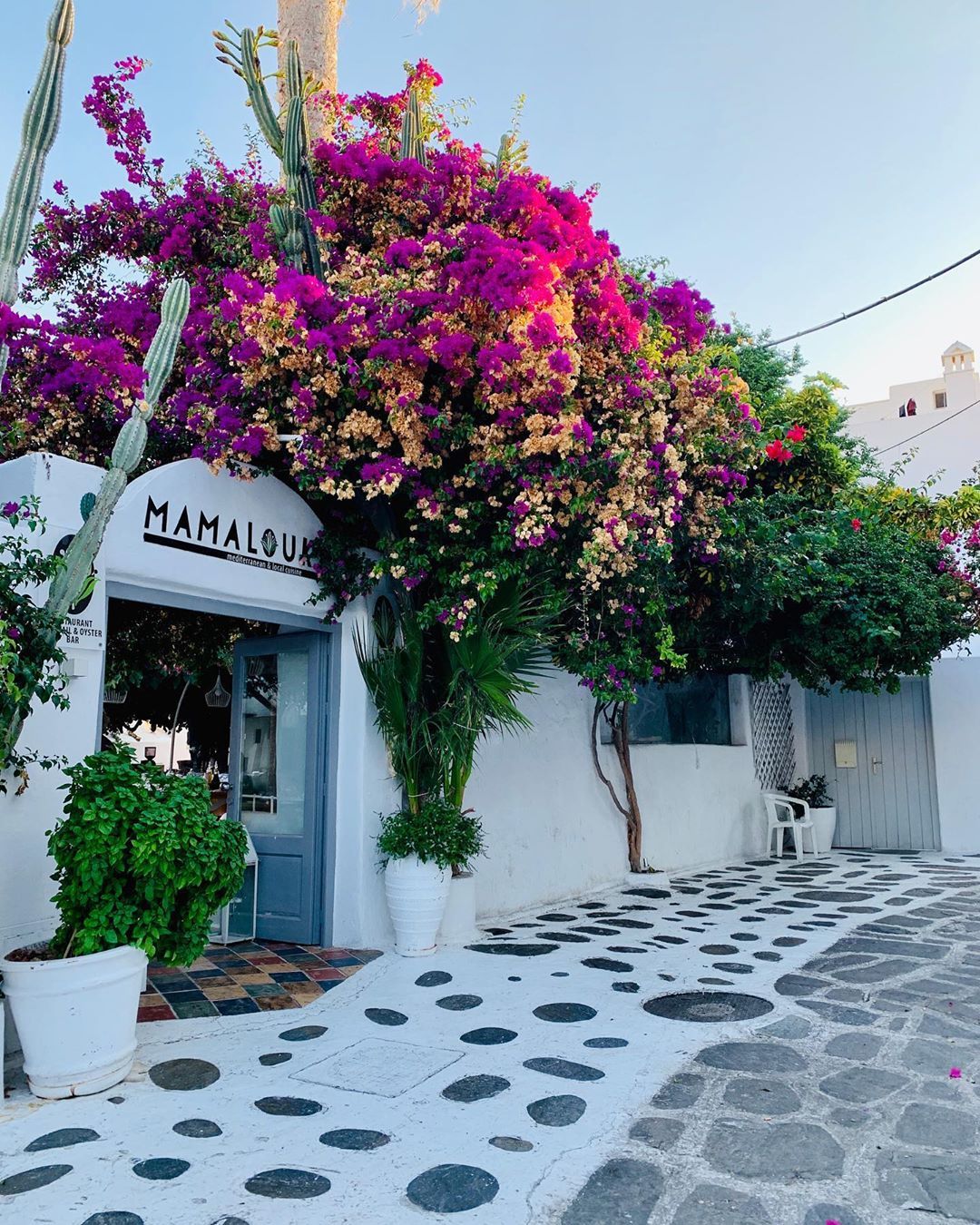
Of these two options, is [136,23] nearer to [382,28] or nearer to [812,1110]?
[382,28]

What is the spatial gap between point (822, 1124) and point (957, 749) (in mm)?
9093

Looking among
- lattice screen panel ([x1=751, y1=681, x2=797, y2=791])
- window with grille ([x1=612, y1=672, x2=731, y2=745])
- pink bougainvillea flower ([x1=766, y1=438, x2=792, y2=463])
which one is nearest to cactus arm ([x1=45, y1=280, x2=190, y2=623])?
pink bougainvillea flower ([x1=766, y1=438, x2=792, y2=463])

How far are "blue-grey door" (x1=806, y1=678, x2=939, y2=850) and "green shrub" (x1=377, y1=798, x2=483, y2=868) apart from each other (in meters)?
7.17

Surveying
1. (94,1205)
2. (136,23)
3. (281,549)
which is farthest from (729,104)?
(94,1205)

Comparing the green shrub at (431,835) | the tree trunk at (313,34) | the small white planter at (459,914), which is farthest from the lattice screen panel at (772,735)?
the tree trunk at (313,34)

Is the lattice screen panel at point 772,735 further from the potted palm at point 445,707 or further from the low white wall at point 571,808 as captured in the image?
the potted palm at point 445,707

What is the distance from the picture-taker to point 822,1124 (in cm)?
322

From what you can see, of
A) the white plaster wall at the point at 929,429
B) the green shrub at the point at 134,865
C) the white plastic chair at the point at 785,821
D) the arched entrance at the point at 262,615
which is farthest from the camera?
the white plaster wall at the point at 929,429

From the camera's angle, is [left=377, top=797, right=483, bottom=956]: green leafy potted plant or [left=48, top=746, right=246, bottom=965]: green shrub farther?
[left=377, top=797, right=483, bottom=956]: green leafy potted plant

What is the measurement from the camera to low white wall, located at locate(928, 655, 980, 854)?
11.1m

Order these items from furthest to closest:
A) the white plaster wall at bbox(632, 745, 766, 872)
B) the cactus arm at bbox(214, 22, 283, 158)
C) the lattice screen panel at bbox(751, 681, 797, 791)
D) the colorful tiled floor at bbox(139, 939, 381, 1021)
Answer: the lattice screen panel at bbox(751, 681, 797, 791), the white plaster wall at bbox(632, 745, 766, 872), the cactus arm at bbox(214, 22, 283, 158), the colorful tiled floor at bbox(139, 939, 381, 1021)

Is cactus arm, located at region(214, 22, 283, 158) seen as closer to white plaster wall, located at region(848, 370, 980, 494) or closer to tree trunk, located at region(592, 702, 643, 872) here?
tree trunk, located at region(592, 702, 643, 872)

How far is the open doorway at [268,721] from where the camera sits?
598cm

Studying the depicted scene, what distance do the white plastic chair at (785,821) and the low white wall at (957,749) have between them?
1.65 metres
